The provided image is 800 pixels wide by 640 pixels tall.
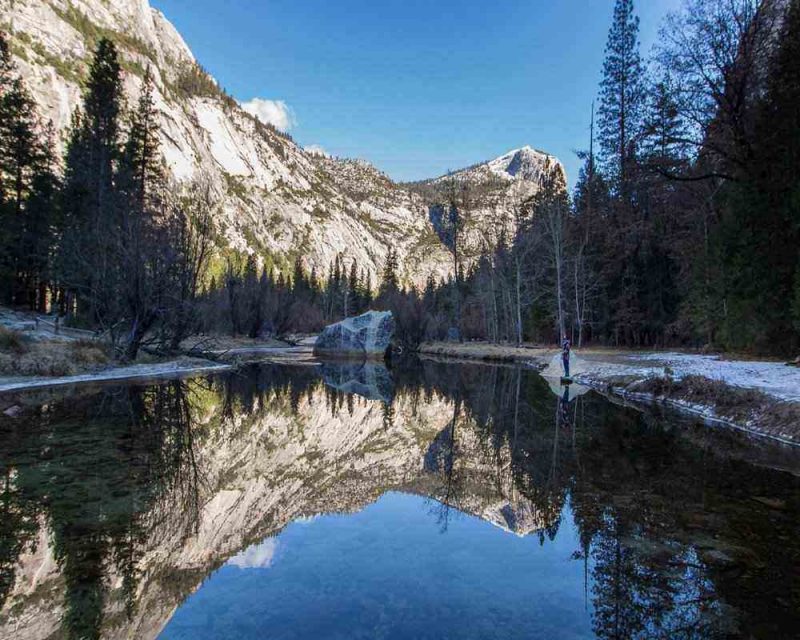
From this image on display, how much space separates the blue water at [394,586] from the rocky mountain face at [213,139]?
317 ft

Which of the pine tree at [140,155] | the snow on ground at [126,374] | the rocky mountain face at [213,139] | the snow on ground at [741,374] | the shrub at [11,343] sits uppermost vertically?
the rocky mountain face at [213,139]

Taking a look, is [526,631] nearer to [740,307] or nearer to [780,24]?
[740,307]

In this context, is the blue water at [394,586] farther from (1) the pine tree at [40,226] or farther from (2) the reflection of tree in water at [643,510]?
(1) the pine tree at [40,226]

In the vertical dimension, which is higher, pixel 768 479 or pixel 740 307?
pixel 740 307

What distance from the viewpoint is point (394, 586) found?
383cm

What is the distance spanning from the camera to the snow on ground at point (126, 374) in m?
13.2

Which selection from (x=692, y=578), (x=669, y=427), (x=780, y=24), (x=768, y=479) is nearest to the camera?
(x=692, y=578)

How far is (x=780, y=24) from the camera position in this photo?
1834 cm

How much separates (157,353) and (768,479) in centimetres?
2311

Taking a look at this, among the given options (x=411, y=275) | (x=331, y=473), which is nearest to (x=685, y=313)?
(x=331, y=473)

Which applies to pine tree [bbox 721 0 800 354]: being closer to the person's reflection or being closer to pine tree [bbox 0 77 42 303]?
the person's reflection

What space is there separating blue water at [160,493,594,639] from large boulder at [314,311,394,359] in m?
31.8

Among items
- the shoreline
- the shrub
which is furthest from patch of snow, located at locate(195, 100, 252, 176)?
the shoreline

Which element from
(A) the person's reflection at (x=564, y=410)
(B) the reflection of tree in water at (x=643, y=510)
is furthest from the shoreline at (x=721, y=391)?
(A) the person's reflection at (x=564, y=410)
